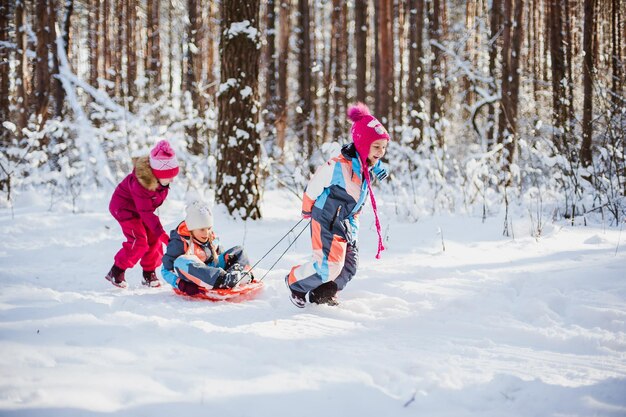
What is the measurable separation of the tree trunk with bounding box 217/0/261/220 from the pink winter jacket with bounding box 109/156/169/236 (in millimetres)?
2133

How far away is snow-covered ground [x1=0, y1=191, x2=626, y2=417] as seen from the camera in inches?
76.6

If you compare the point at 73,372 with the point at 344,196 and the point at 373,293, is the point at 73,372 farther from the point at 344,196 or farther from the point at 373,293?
the point at 373,293

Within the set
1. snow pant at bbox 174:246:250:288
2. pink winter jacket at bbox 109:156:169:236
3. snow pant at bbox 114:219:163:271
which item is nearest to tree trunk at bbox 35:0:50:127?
pink winter jacket at bbox 109:156:169:236

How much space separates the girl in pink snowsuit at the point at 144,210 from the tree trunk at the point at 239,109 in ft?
6.90

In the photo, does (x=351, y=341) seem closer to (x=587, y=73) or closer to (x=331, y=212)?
(x=331, y=212)

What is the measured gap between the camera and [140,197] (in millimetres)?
3855

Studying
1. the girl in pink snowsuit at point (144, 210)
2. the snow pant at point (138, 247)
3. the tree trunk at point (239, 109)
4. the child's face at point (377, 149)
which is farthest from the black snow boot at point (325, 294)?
the tree trunk at point (239, 109)

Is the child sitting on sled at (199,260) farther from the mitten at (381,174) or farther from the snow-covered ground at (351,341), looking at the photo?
the mitten at (381,174)

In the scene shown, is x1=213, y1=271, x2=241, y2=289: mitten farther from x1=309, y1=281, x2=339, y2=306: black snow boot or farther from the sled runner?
x1=309, y1=281, x2=339, y2=306: black snow boot

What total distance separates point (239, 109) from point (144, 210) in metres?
2.60

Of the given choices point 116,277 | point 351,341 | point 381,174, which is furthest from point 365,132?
point 116,277

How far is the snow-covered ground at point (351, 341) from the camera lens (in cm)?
195

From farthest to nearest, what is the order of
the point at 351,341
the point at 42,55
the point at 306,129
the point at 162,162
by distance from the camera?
the point at 306,129 → the point at 42,55 → the point at 162,162 → the point at 351,341

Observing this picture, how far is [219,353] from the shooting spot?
2.34m
